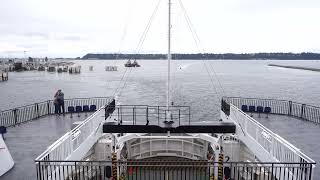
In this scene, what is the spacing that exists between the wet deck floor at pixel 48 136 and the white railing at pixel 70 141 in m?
1.38

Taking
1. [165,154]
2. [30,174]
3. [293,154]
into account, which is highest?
[293,154]

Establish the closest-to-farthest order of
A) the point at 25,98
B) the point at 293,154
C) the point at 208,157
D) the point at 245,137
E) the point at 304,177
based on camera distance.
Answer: the point at 304,177 < the point at 293,154 < the point at 245,137 < the point at 208,157 < the point at 25,98

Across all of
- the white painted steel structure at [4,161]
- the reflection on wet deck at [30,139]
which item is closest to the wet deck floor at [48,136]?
the reflection on wet deck at [30,139]

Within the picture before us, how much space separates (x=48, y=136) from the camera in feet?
56.9

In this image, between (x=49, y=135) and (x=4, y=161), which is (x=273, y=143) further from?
(x=49, y=135)

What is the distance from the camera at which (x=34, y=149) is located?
14836 mm

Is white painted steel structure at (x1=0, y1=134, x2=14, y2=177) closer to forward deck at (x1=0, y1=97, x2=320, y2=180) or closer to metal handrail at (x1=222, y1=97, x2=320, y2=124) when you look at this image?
forward deck at (x1=0, y1=97, x2=320, y2=180)

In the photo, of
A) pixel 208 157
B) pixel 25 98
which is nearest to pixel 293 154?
pixel 208 157

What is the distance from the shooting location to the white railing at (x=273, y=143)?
1030 centimetres

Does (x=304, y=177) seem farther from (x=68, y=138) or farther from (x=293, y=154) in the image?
(x=68, y=138)

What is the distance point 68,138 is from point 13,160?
9.93ft

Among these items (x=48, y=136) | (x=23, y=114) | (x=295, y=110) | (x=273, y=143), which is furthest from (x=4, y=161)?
(x=295, y=110)

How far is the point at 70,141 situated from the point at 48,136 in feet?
18.8

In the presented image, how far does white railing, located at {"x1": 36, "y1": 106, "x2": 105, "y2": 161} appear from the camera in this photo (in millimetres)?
10172
